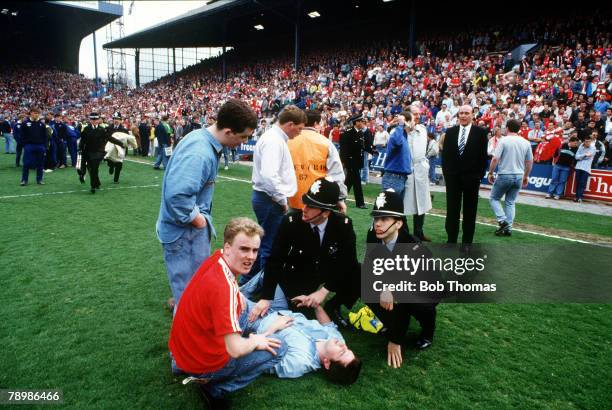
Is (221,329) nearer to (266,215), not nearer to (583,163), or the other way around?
(266,215)

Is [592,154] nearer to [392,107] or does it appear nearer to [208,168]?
[392,107]

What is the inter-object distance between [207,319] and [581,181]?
37.2ft

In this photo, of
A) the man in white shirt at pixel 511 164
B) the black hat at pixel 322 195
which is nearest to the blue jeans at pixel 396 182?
the man in white shirt at pixel 511 164

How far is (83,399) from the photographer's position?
276 cm

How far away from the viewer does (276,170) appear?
4.12 metres

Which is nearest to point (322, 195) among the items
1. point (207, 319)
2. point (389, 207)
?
point (389, 207)

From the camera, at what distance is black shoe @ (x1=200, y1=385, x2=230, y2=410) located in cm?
262

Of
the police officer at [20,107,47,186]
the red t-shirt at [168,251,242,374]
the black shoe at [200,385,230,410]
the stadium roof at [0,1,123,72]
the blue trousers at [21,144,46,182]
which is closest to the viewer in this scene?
the red t-shirt at [168,251,242,374]

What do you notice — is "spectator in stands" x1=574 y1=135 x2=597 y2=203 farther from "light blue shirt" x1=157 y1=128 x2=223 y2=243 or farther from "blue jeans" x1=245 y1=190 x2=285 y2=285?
"light blue shirt" x1=157 y1=128 x2=223 y2=243

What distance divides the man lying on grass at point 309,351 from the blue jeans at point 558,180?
1025 cm

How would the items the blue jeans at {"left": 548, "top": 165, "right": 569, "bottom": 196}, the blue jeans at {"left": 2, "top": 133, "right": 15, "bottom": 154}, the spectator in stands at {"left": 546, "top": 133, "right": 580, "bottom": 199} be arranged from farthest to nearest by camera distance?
the blue jeans at {"left": 2, "top": 133, "right": 15, "bottom": 154}, the blue jeans at {"left": 548, "top": 165, "right": 569, "bottom": 196}, the spectator in stands at {"left": 546, "top": 133, "right": 580, "bottom": 199}

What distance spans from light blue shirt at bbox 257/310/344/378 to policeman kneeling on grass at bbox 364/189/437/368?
402 millimetres

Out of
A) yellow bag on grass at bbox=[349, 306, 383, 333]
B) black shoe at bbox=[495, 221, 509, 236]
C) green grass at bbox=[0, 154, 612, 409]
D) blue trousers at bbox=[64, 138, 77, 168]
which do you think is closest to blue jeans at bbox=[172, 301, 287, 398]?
green grass at bbox=[0, 154, 612, 409]

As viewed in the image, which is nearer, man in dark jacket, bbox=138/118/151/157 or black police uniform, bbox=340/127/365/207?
black police uniform, bbox=340/127/365/207
